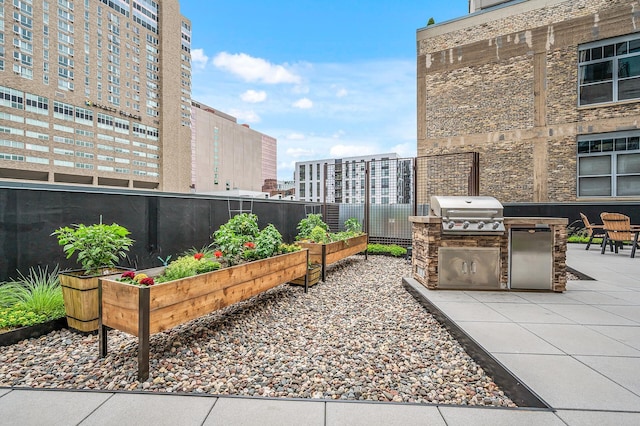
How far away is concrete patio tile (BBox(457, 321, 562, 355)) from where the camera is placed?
2.18 metres

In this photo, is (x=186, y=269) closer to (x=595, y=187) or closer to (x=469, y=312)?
(x=469, y=312)

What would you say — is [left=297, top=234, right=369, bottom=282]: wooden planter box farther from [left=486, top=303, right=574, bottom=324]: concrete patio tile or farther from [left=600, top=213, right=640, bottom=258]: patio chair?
[left=600, top=213, right=640, bottom=258]: patio chair

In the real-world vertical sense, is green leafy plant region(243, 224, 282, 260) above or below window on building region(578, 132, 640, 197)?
below

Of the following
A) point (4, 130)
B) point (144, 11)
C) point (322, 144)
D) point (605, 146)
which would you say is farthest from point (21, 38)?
point (605, 146)

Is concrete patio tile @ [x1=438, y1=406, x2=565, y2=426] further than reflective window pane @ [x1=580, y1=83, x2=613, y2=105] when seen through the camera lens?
No

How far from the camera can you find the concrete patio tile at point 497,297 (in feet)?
11.1

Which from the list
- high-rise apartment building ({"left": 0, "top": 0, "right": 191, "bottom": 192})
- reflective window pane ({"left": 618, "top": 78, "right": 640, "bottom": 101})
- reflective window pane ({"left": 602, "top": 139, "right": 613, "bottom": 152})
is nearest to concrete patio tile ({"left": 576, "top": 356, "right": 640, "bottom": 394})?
reflective window pane ({"left": 602, "top": 139, "right": 613, "bottom": 152})

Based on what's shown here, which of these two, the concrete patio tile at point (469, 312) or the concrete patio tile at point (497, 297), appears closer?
the concrete patio tile at point (469, 312)

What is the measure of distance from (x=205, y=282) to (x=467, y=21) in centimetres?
1356

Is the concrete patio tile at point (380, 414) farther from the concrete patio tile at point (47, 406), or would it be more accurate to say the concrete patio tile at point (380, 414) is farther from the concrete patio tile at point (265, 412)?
the concrete patio tile at point (47, 406)

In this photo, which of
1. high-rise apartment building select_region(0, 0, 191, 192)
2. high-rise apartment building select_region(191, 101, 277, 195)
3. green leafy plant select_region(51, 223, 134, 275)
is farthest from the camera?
high-rise apartment building select_region(191, 101, 277, 195)

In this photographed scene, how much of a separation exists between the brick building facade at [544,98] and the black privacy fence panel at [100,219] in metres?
9.72

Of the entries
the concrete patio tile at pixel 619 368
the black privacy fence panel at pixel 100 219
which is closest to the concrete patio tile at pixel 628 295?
the concrete patio tile at pixel 619 368

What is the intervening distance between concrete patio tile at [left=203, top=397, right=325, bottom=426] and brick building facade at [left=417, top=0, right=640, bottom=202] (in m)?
11.2
